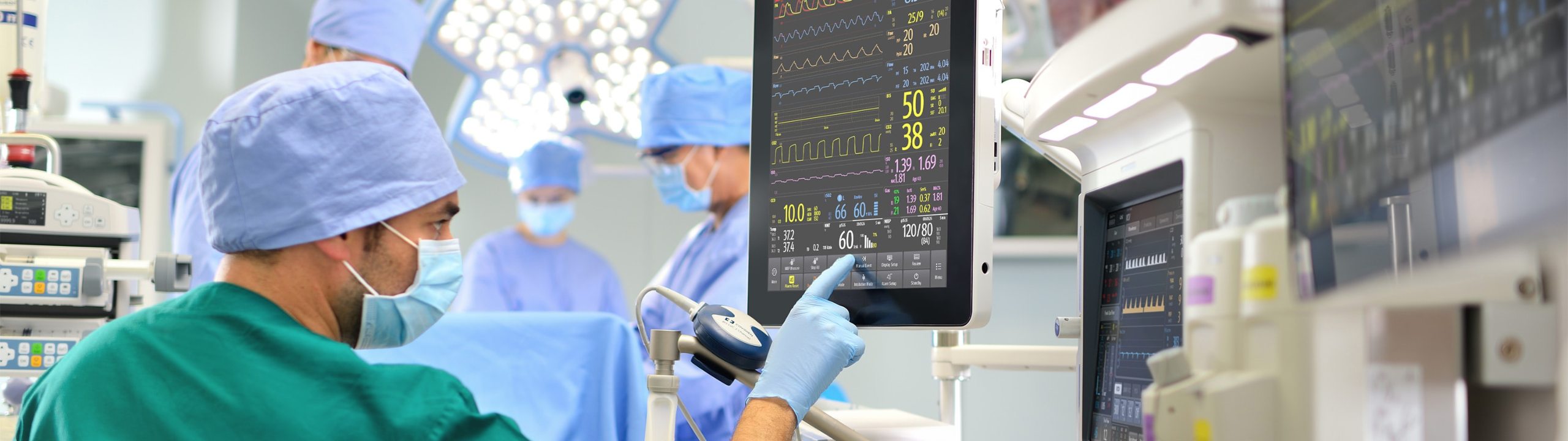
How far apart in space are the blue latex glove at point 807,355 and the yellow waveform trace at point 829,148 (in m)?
0.20

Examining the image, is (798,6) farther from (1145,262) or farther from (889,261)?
(1145,262)

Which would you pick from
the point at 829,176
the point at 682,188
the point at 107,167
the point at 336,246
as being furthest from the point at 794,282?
the point at 107,167

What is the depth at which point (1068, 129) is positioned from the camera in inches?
39.4

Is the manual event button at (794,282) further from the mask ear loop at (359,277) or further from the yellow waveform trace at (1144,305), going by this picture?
the mask ear loop at (359,277)

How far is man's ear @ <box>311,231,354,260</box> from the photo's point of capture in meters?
1.29

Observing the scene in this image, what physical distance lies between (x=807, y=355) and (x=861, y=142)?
0.93 ft

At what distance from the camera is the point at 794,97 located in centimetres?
137

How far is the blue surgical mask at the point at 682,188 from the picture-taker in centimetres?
269

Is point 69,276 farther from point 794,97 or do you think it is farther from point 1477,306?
point 1477,306

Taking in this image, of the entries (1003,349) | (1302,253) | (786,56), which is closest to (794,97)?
(786,56)

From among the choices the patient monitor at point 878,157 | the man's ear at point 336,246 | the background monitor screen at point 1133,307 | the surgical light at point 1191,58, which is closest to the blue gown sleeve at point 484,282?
the man's ear at point 336,246

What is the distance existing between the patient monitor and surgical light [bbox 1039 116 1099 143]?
12 centimetres

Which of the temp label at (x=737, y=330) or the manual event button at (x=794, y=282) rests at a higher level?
the manual event button at (x=794, y=282)

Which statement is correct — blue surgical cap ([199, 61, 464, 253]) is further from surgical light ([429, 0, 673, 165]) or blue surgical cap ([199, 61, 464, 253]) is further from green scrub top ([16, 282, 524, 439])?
surgical light ([429, 0, 673, 165])
